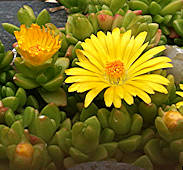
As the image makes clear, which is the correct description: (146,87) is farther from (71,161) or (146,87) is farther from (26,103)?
(26,103)

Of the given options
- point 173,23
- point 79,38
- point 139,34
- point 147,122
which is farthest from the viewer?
point 173,23

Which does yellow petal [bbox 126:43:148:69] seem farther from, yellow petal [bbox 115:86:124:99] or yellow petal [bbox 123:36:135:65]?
yellow petal [bbox 115:86:124:99]

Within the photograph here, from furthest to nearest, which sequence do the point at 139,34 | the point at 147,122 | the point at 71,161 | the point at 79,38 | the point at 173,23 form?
the point at 173,23 → the point at 79,38 → the point at 139,34 → the point at 147,122 → the point at 71,161

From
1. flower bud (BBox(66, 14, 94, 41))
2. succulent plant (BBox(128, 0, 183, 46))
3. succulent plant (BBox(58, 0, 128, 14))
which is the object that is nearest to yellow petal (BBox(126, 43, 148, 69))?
flower bud (BBox(66, 14, 94, 41))

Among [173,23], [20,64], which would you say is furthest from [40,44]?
[173,23]

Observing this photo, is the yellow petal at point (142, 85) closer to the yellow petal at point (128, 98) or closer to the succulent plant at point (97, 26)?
the yellow petal at point (128, 98)

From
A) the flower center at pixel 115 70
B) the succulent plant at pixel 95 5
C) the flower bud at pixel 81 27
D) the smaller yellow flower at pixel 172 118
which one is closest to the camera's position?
the smaller yellow flower at pixel 172 118

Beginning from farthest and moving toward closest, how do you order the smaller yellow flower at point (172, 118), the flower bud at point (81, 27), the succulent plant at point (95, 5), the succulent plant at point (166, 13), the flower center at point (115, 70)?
the succulent plant at point (166, 13)
the succulent plant at point (95, 5)
the flower bud at point (81, 27)
the flower center at point (115, 70)
the smaller yellow flower at point (172, 118)

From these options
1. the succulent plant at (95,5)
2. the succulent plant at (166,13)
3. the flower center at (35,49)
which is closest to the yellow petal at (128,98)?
the flower center at (35,49)
